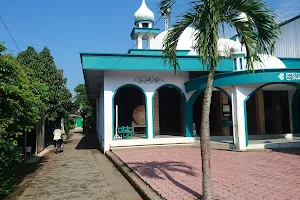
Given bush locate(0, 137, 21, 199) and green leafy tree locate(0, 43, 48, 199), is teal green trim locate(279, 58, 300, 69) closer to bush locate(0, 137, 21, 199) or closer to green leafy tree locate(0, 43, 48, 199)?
green leafy tree locate(0, 43, 48, 199)

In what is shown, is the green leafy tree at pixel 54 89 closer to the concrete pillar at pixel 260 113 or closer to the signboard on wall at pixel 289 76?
the concrete pillar at pixel 260 113

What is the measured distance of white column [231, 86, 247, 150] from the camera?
1101cm

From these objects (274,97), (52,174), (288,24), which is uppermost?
(288,24)

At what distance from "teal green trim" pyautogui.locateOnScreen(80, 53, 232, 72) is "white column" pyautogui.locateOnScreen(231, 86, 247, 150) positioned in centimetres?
182

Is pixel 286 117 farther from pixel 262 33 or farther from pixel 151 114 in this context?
pixel 262 33

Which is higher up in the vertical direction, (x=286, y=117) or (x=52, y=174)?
(x=286, y=117)

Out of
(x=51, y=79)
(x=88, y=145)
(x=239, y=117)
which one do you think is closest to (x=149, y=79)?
(x=239, y=117)

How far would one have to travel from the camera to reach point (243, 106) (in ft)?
36.8

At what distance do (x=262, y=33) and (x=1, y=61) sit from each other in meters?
5.74

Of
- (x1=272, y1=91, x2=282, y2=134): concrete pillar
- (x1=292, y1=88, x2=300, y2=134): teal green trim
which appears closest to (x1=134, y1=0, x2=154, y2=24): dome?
(x1=272, y1=91, x2=282, y2=134): concrete pillar

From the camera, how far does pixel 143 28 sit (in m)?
20.1

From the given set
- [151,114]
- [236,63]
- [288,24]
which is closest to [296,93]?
[236,63]

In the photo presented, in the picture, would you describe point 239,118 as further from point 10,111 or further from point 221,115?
point 10,111

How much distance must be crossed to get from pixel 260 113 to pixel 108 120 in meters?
8.87
